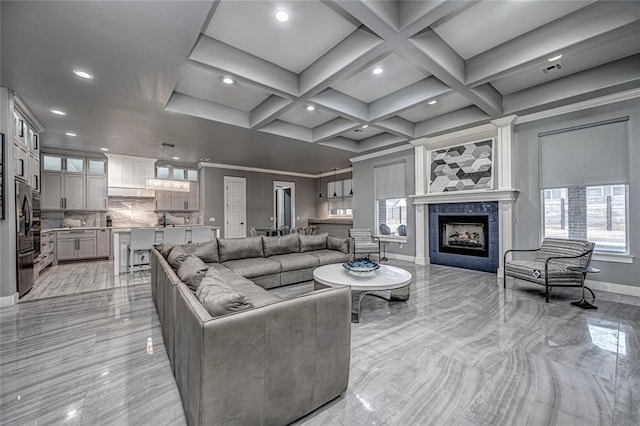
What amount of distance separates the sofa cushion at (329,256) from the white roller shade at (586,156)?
365cm

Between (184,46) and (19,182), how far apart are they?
3343 mm

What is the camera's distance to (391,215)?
276 inches

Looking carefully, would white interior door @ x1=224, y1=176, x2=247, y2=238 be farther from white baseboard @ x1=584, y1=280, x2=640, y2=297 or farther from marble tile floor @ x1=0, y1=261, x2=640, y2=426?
white baseboard @ x1=584, y1=280, x2=640, y2=297

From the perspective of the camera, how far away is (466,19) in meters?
2.72

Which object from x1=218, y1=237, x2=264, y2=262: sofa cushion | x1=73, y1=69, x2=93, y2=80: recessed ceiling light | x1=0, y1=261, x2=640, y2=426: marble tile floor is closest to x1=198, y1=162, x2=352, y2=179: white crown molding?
x1=218, y1=237, x2=264, y2=262: sofa cushion

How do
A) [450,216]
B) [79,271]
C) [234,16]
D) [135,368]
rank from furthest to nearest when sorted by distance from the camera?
[450,216] → [79,271] → [234,16] → [135,368]

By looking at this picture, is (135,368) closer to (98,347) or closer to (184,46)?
(98,347)

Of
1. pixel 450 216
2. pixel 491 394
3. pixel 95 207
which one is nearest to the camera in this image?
pixel 491 394

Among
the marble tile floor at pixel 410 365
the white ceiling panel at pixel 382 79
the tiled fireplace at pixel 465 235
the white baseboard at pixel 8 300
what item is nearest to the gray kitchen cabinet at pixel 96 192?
the white baseboard at pixel 8 300

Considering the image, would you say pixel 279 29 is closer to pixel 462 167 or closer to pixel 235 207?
pixel 462 167

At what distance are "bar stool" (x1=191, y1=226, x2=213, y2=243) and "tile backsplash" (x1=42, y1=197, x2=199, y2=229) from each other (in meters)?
2.64

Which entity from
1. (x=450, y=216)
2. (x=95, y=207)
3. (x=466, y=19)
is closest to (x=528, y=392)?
(x=466, y=19)

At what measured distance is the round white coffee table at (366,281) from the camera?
285cm

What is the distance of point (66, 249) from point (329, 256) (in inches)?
255
